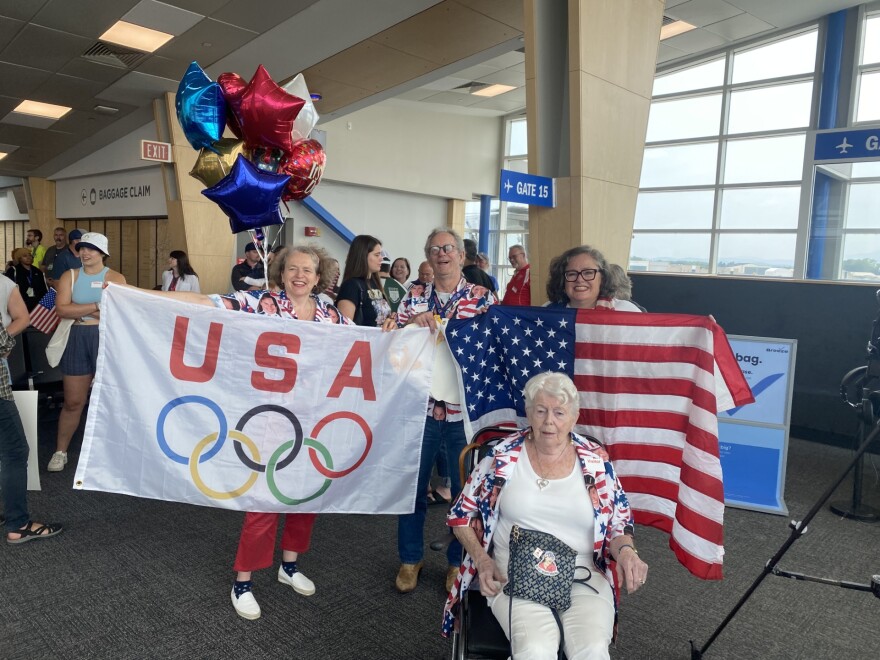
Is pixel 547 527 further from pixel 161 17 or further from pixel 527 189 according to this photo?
pixel 161 17

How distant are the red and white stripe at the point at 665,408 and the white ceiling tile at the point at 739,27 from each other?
9688 millimetres

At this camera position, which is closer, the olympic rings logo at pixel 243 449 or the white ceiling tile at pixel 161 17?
the olympic rings logo at pixel 243 449

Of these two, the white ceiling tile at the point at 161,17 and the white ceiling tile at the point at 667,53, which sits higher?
the white ceiling tile at the point at 667,53

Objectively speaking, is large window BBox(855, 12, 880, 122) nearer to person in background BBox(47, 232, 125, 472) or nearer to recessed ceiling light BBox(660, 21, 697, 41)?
recessed ceiling light BBox(660, 21, 697, 41)

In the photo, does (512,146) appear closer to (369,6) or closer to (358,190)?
(358,190)

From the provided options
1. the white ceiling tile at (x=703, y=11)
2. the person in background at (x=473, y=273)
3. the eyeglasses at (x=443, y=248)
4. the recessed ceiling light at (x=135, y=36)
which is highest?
the white ceiling tile at (x=703, y=11)

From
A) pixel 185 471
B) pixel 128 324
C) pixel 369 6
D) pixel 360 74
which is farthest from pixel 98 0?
pixel 185 471

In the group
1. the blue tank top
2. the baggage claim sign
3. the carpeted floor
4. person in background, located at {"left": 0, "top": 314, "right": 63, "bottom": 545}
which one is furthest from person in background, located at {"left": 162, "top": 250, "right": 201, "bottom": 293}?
person in background, located at {"left": 0, "top": 314, "right": 63, "bottom": 545}

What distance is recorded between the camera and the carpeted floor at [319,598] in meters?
2.55

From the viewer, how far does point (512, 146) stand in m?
16.0

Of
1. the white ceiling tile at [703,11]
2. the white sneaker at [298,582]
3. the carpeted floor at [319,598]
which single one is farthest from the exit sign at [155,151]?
the white ceiling tile at [703,11]

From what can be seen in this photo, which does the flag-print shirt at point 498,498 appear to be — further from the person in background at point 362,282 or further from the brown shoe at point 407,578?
the person in background at point 362,282

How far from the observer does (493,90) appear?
42.7 ft

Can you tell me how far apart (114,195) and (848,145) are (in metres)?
12.9
